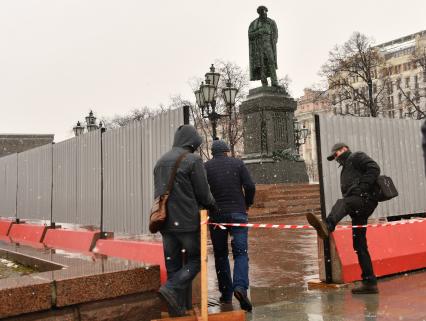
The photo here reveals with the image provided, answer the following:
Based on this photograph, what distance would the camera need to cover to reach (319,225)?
655 centimetres

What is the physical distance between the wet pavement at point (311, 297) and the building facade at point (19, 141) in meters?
55.0

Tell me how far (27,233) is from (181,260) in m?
7.87

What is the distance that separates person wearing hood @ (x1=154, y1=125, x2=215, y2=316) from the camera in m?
4.69

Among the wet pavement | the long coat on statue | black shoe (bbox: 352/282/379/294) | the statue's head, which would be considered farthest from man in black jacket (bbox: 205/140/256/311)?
the statue's head

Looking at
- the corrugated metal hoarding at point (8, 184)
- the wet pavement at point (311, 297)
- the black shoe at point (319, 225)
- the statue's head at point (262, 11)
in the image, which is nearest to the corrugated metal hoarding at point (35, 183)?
the corrugated metal hoarding at point (8, 184)

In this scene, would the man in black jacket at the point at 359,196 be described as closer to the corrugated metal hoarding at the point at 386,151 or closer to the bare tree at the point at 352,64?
the corrugated metal hoarding at the point at 386,151

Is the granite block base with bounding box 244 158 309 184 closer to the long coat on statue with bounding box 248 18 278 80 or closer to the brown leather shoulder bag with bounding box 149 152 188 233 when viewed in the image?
the long coat on statue with bounding box 248 18 278 80

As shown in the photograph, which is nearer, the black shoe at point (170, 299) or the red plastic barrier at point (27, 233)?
the black shoe at point (170, 299)

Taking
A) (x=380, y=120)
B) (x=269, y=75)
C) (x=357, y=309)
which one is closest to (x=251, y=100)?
(x=269, y=75)

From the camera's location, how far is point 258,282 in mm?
7176

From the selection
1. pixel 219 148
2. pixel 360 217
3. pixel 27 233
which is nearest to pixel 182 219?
pixel 219 148

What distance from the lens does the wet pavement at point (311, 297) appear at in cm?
516

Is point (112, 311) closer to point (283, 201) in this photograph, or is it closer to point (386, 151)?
point (386, 151)

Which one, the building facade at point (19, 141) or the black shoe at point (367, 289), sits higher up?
the building facade at point (19, 141)
